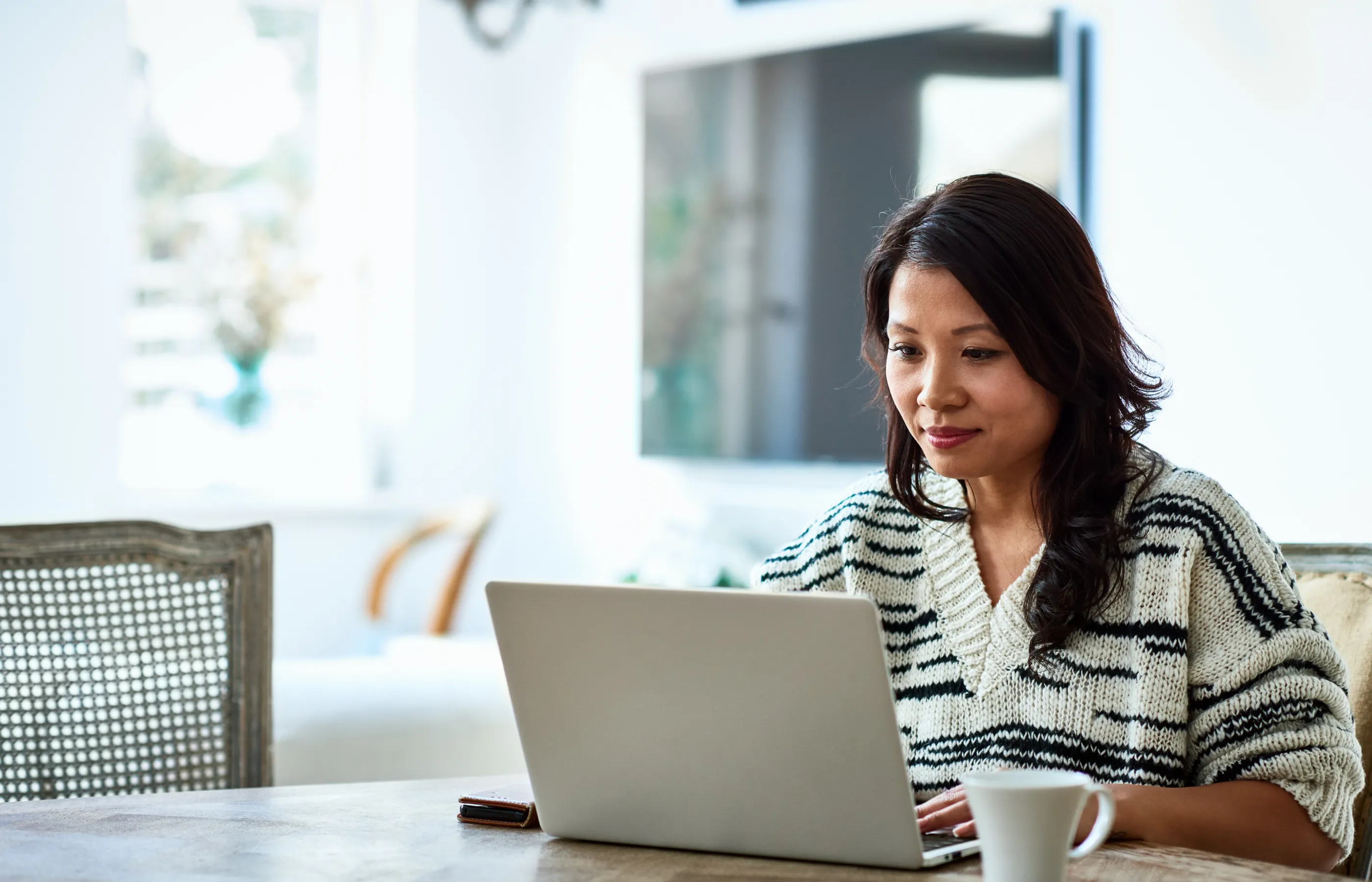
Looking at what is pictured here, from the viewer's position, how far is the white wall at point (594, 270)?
258 cm

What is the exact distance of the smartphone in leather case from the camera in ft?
3.85

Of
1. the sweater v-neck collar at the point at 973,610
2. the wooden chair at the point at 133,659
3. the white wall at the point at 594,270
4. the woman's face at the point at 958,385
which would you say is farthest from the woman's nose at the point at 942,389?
the white wall at the point at 594,270

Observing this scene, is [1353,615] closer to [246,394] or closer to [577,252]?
[577,252]

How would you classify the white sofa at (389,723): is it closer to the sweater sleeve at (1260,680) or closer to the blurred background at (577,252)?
the blurred background at (577,252)

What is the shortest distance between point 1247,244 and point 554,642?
2009 mm

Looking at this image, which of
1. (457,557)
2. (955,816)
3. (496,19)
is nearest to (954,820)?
(955,816)

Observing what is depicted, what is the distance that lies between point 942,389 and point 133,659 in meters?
0.91

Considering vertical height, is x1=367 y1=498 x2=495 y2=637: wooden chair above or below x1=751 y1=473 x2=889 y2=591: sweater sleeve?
below

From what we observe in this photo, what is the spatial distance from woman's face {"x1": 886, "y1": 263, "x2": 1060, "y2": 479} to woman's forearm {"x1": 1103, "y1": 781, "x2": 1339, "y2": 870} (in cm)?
33

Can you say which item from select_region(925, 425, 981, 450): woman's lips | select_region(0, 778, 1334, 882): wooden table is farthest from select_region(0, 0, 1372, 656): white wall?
select_region(0, 778, 1334, 882): wooden table

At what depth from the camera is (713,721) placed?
1.03 metres

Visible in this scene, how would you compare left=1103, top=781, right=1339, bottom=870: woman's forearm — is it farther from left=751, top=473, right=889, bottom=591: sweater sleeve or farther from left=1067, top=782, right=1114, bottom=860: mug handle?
left=751, top=473, right=889, bottom=591: sweater sleeve

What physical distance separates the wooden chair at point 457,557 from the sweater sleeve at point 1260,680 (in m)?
3.07

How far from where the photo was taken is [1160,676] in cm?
129
